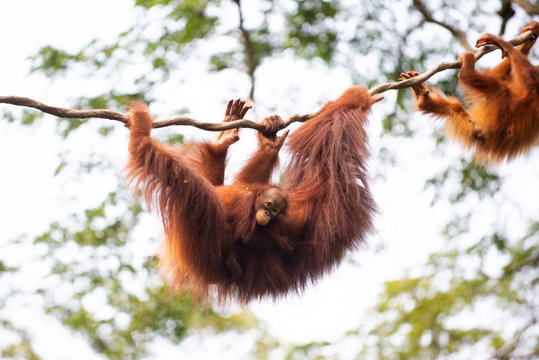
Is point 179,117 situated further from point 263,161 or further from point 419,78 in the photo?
point 419,78

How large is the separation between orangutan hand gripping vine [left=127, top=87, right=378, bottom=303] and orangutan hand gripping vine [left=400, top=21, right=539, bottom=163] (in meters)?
1.10

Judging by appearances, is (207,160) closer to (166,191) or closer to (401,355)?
(166,191)

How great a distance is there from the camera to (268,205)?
3.72 meters

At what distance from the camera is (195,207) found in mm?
3678

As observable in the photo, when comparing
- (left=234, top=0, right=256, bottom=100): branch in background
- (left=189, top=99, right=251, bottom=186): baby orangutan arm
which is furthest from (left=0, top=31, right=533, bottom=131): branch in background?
(left=234, top=0, right=256, bottom=100): branch in background

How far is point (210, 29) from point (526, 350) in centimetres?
560

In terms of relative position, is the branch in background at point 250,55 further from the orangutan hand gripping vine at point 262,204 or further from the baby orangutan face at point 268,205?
the baby orangutan face at point 268,205

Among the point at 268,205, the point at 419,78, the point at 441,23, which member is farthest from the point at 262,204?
the point at 441,23

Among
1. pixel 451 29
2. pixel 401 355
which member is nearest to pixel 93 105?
pixel 451 29

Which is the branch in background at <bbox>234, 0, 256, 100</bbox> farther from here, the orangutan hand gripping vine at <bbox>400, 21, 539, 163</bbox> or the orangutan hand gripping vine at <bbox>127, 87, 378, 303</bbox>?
the orangutan hand gripping vine at <bbox>127, 87, 378, 303</bbox>

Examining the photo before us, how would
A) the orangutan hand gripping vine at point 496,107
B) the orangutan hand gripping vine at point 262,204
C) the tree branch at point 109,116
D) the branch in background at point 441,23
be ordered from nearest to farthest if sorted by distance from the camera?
the tree branch at point 109,116 < the orangutan hand gripping vine at point 262,204 < the orangutan hand gripping vine at point 496,107 < the branch in background at point 441,23

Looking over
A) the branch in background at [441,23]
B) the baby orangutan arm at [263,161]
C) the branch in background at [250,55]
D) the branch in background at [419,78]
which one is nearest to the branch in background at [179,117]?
the branch in background at [419,78]

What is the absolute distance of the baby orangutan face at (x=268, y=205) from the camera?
3.69 meters

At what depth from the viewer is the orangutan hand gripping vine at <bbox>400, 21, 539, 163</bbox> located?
4.89m
